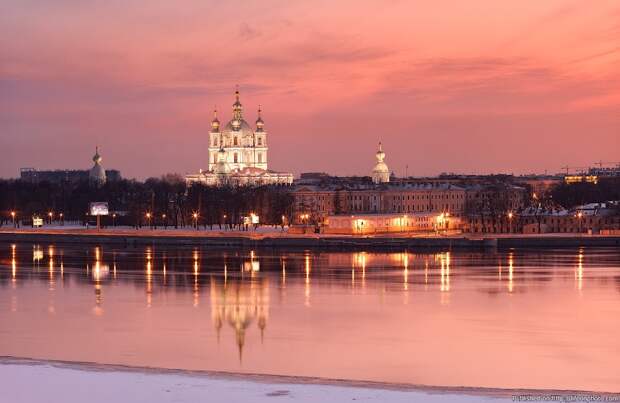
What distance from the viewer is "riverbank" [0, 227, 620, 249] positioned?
51375mm

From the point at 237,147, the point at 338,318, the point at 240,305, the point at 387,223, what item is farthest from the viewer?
the point at 237,147

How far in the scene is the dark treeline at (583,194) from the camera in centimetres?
9575

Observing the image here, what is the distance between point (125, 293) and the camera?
92.9ft

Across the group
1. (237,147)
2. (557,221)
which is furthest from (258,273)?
(237,147)

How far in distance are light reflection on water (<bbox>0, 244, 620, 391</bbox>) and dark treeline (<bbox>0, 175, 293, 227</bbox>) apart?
34.6 meters

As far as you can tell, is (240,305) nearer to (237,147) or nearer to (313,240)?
(313,240)

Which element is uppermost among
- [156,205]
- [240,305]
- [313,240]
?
[156,205]

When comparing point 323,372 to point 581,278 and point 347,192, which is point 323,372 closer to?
point 581,278

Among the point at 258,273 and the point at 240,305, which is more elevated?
the point at 258,273

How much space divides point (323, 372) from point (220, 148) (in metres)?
111

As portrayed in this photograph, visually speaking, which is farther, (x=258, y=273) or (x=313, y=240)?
(x=313, y=240)

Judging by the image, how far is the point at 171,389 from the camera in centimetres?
1304

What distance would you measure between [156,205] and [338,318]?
190ft

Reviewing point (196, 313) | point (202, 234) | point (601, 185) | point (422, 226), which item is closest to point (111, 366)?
point (196, 313)
